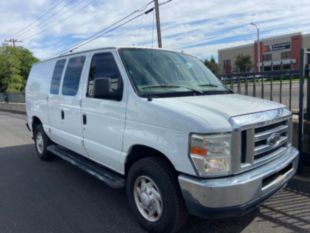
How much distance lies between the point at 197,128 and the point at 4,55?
48.1 metres

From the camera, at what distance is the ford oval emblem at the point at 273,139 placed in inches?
120

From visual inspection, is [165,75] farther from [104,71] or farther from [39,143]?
[39,143]

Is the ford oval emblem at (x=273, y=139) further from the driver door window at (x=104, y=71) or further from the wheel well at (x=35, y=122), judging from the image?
Answer: the wheel well at (x=35, y=122)

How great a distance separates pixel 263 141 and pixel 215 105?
24.3 inches

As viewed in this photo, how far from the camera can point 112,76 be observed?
3.71m

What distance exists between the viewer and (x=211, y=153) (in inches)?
103

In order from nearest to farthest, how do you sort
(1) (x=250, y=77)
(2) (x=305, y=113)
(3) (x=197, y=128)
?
(3) (x=197, y=128)
(2) (x=305, y=113)
(1) (x=250, y=77)

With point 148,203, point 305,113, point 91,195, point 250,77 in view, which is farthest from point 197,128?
point 250,77

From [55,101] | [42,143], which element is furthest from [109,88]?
[42,143]

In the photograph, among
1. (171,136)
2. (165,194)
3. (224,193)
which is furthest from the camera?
(165,194)

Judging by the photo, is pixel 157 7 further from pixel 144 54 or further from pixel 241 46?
pixel 241 46

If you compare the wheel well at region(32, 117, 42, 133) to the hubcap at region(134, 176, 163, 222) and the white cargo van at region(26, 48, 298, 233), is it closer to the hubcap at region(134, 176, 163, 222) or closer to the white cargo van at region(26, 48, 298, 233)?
the white cargo van at region(26, 48, 298, 233)

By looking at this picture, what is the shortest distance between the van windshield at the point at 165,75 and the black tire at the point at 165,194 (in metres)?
0.79

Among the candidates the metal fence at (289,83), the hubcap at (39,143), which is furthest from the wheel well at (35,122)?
the metal fence at (289,83)
